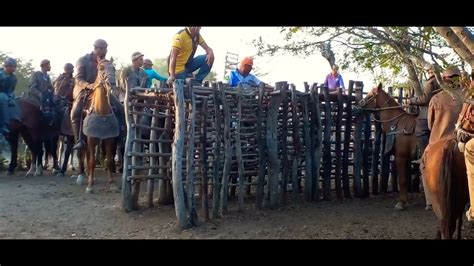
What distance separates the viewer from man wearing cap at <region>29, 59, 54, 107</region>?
10805 millimetres

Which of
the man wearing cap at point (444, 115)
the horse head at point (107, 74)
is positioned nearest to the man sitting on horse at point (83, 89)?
the horse head at point (107, 74)

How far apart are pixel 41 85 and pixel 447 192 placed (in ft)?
27.9

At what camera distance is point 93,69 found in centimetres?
914

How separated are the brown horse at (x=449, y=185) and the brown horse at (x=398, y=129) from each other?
225 cm

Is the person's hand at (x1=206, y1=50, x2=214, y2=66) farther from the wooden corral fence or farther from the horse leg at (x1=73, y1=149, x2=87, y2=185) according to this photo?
the horse leg at (x1=73, y1=149, x2=87, y2=185)

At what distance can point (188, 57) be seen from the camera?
8000 millimetres

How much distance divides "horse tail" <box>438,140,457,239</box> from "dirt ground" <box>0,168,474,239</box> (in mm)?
902

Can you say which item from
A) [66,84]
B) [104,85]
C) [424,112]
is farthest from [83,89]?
[424,112]

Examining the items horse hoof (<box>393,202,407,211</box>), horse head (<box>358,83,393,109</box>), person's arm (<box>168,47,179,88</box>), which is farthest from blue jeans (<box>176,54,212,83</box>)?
horse hoof (<box>393,202,407,211</box>)

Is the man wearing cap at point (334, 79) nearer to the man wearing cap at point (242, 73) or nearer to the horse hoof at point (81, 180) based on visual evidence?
the man wearing cap at point (242, 73)

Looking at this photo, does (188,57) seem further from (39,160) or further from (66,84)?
(39,160)
